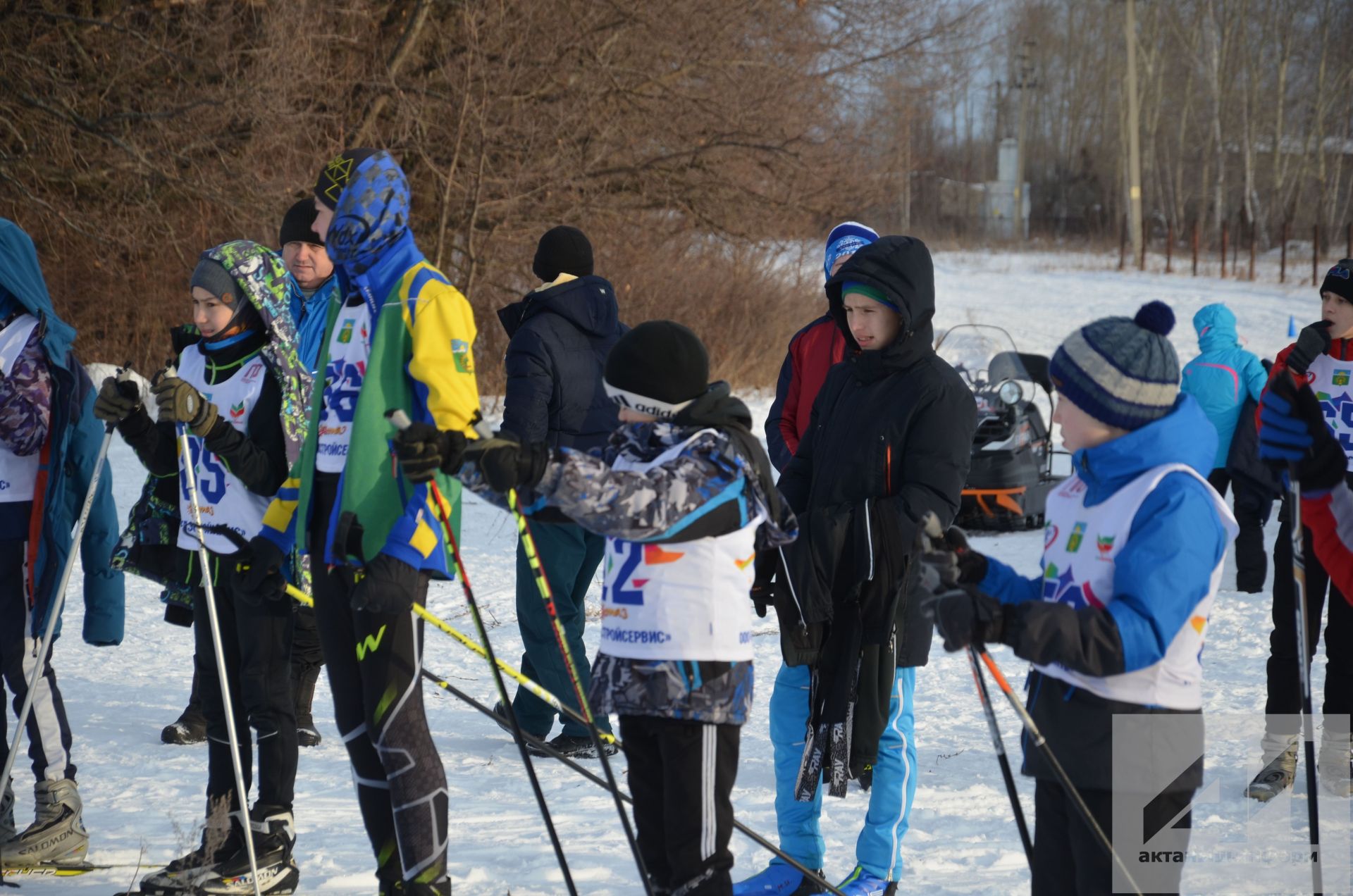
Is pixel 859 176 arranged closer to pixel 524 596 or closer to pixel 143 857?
pixel 524 596

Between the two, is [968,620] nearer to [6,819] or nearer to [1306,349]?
[1306,349]

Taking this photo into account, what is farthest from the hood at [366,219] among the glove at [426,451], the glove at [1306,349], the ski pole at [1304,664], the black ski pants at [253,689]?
the glove at [1306,349]

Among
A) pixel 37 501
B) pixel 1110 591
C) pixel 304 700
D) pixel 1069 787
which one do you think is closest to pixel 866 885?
pixel 1069 787

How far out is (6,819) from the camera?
4.16 meters

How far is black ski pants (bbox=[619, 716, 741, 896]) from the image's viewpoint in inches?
117

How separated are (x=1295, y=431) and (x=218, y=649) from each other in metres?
3.04

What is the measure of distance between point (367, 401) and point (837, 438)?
1398 mm

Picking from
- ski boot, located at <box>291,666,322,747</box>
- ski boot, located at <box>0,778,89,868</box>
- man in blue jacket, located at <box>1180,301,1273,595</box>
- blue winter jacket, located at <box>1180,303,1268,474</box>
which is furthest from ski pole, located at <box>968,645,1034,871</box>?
blue winter jacket, located at <box>1180,303,1268,474</box>

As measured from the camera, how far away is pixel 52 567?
415 cm

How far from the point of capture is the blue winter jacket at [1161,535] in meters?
2.54

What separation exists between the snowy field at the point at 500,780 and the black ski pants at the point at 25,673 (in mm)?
351

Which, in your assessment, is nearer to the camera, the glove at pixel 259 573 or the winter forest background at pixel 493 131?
the glove at pixel 259 573

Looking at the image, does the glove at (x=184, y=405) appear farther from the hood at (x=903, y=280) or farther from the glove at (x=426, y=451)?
the hood at (x=903, y=280)

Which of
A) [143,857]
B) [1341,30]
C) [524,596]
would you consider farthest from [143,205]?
[1341,30]
